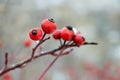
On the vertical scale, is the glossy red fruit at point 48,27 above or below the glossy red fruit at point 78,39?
above

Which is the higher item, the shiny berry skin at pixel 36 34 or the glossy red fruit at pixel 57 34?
the shiny berry skin at pixel 36 34

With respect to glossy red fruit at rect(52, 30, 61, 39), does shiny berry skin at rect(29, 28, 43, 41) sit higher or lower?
higher

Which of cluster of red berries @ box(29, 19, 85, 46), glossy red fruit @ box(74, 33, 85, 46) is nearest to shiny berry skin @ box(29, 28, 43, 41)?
cluster of red berries @ box(29, 19, 85, 46)

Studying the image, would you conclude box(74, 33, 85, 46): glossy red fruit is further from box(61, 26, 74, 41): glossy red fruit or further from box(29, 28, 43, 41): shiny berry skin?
box(29, 28, 43, 41): shiny berry skin

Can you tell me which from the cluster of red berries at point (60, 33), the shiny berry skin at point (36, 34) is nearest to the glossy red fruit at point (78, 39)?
the cluster of red berries at point (60, 33)

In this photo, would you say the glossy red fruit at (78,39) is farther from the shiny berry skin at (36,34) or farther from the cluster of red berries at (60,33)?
the shiny berry skin at (36,34)

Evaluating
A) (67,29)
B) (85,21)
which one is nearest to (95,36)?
(85,21)

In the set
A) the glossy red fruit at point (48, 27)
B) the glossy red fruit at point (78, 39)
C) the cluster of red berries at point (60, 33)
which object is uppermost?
the glossy red fruit at point (48, 27)

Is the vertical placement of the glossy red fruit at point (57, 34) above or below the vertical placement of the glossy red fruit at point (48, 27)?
below

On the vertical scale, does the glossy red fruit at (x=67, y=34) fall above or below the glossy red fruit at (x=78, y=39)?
above

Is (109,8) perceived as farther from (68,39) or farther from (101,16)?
(68,39)

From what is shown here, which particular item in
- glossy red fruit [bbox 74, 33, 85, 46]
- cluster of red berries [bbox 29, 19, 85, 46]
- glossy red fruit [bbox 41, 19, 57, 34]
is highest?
glossy red fruit [bbox 41, 19, 57, 34]
